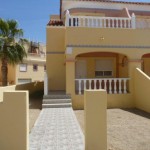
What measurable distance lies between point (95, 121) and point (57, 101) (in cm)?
852

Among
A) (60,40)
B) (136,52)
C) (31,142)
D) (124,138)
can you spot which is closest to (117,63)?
(136,52)

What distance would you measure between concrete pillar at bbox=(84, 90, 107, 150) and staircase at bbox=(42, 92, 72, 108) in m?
8.05

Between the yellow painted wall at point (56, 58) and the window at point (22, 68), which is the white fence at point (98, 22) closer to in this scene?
the yellow painted wall at point (56, 58)

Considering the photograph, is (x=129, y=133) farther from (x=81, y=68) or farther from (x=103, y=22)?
(x=81, y=68)

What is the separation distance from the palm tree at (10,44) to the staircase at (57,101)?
29.3 feet

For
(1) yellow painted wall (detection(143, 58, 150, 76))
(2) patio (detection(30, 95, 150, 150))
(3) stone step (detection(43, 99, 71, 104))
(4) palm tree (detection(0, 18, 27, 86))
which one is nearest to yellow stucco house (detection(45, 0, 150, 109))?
(3) stone step (detection(43, 99, 71, 104))

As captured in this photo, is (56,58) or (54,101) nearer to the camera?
(54,101)

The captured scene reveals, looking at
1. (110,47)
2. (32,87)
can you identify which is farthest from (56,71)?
(32,87)

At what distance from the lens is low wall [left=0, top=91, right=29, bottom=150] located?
18.9ft

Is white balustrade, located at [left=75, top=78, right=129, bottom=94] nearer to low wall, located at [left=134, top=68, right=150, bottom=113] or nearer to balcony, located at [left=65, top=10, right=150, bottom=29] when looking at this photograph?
low wall, located at [left=134, top=68, right=150, bottom=113]

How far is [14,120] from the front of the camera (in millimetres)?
5801

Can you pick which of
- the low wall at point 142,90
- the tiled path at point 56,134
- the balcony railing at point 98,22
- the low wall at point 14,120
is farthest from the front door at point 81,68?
the low wall at point 14,120

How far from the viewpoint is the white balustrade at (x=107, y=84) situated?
50.0 feet

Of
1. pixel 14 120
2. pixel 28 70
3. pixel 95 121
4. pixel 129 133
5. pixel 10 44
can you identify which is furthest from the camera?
pixel 28 70
